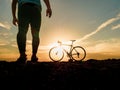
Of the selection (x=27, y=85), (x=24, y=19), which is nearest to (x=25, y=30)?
(x=24, y=19)

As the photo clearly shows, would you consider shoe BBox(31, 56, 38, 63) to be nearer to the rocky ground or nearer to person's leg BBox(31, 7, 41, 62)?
person's leg BBox(31, 7, 41, 62)

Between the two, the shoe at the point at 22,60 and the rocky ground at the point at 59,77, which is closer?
the rocky ground at the point at 59,77

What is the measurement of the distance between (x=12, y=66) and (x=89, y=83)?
A: 107 inches

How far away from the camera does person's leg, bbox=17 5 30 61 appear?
28.2 ft

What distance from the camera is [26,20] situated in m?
8.65

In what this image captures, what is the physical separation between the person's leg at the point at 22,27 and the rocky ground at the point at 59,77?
590 millimetres

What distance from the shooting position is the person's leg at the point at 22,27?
8.59 meters

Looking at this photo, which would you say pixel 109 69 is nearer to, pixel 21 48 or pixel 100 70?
pixel 100 70

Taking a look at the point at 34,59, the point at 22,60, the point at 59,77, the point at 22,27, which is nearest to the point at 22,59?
the point at 22,60

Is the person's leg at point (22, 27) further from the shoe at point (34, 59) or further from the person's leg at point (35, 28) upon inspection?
the shoe at point (34, 59)

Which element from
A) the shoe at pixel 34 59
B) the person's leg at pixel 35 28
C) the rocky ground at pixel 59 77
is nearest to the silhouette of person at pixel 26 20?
the person's leg at pixel 35 28

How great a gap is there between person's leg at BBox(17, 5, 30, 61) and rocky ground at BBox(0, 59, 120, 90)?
1.93ft

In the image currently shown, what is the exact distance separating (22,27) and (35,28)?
0.44 m

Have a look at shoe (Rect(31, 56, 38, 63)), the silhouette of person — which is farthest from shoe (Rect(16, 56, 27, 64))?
shoe (Rect(31, 56, 38, 63))
